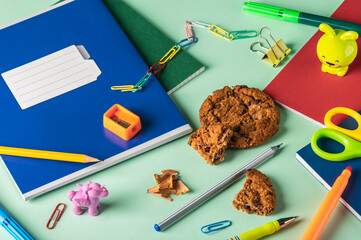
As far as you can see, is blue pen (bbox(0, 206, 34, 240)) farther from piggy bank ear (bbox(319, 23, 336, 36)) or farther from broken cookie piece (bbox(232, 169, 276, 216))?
piggy bank ear (bbox(319, 23, 336, 36))

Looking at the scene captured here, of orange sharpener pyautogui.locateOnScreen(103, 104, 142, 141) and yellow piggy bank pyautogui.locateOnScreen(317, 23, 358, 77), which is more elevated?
orange sharpener pyautogui.locateOnScreen(103, 104, 142, 141)

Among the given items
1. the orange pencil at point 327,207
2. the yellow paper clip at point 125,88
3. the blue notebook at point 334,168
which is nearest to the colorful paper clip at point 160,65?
the yellow paper clip at point 125,88

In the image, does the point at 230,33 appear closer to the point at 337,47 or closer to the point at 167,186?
the point at 337,47

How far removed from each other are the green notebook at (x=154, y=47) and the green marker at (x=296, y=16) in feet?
0.86

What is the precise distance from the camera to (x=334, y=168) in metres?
1.06

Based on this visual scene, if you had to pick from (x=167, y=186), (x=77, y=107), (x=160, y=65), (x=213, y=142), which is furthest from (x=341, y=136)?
(x=77, y=107)

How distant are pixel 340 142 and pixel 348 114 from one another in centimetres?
8

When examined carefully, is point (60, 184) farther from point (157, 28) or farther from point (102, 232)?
point (157, 28)

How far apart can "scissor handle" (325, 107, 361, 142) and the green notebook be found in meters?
0.35

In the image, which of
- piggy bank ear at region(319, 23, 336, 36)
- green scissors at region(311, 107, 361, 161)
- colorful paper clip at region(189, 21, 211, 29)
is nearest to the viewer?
green scissors at region(311, 107, 361, 161)

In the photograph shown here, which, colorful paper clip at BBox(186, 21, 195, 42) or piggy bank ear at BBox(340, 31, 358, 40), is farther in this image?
colorful paper clip at BBox(186, 21, 195, 42)

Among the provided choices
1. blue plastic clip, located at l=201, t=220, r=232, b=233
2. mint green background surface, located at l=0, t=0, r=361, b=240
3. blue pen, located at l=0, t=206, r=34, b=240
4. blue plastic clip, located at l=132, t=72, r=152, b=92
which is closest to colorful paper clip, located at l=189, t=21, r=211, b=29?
mint green background surface, located at l=0, t=0, r=361, b=240

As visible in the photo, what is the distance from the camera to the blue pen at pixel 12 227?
1.00 meters

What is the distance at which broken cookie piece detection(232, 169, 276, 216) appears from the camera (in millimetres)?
1010
